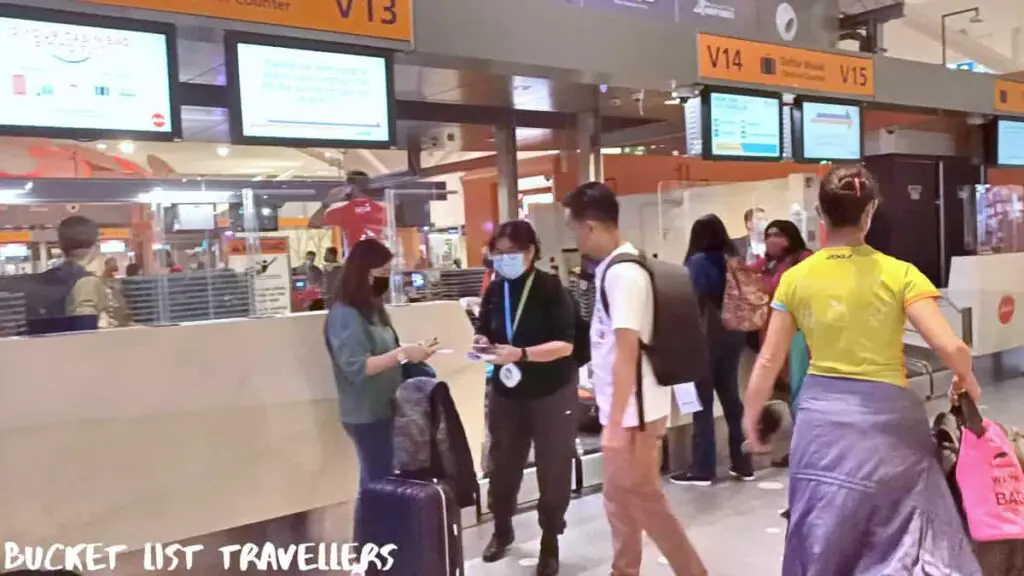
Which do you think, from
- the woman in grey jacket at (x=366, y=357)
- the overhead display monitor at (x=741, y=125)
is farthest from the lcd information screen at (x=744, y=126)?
the woman in grey jacket at (x=366, y=357)

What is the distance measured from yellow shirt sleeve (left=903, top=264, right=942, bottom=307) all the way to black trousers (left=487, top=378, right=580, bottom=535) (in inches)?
60.9

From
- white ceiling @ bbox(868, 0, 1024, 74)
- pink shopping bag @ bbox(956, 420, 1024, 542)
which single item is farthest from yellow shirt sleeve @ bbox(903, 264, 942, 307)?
white ceiling @ bbox(868, 0, 1024, 74)

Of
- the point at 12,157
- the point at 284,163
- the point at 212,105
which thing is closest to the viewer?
the point at 212,105

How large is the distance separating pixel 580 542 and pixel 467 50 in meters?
2.32

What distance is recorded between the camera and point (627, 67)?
470cm

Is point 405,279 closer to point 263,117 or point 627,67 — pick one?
point 627,67

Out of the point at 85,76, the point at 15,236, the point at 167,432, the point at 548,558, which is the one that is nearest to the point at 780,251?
the point at 548,558

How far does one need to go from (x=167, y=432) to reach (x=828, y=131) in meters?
4.52

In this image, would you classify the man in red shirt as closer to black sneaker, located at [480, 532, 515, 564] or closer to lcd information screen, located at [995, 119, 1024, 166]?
black sneaker, located at [480, 532, 515, 564]

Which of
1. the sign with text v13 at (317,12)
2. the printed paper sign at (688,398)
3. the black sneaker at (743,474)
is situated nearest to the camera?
the sign with text v13 at (317,12)

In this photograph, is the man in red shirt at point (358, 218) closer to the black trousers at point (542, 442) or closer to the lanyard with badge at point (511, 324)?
the lanyard with badge at point (511, 324)

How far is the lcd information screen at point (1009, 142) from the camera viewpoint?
7.30m

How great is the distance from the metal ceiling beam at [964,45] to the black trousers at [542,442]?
8208 millimetres

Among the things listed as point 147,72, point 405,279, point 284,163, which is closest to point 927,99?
point 405,279
